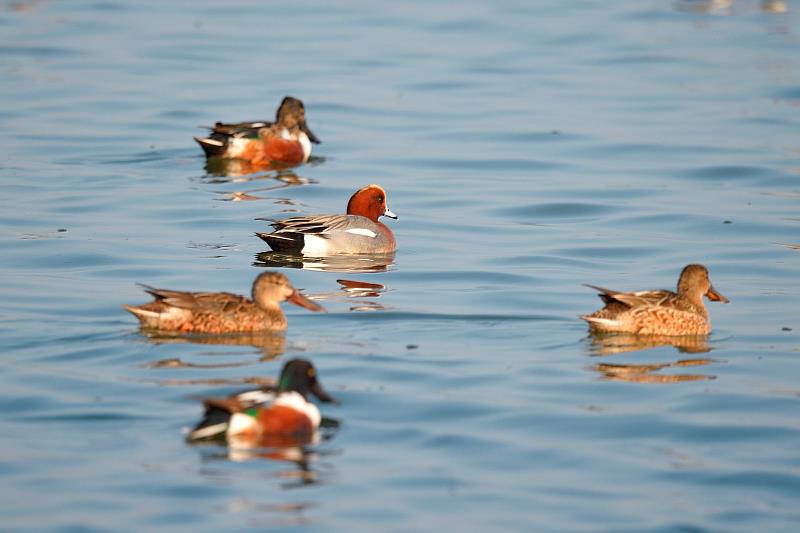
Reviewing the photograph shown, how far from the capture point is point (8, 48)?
2630cm

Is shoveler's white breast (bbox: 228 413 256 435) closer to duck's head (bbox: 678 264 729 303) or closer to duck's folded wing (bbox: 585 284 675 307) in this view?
duck's folded wing (bbox: 585 284 675 307)

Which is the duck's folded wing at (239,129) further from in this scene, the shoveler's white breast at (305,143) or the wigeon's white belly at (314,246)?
the wigeon's white belly at (314,246)

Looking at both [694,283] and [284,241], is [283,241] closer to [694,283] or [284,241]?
[284,241]

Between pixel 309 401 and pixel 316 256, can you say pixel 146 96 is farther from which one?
pixel 309 401

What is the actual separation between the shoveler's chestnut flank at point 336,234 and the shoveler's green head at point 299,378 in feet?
18.2

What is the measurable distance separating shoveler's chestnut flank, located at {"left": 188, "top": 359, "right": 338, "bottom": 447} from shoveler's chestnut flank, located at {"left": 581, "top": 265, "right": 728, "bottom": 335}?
2.98 meters


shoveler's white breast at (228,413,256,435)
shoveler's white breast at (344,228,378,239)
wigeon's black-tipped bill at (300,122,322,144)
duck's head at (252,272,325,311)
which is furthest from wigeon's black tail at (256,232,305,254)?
shoveler's white breast at (228,413,256,435)

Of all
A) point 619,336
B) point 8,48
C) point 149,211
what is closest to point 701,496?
point 619,336

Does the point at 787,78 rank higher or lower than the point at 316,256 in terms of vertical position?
higher

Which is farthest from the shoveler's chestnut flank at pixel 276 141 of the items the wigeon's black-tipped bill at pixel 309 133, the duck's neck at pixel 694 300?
the duck's neck at pixel 694 300

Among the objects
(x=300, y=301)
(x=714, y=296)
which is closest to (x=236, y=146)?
(x=300, y=301)

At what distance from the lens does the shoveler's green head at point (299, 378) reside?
875 centimetres

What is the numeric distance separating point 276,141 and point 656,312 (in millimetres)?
9283

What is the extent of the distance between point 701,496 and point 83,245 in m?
8.02
